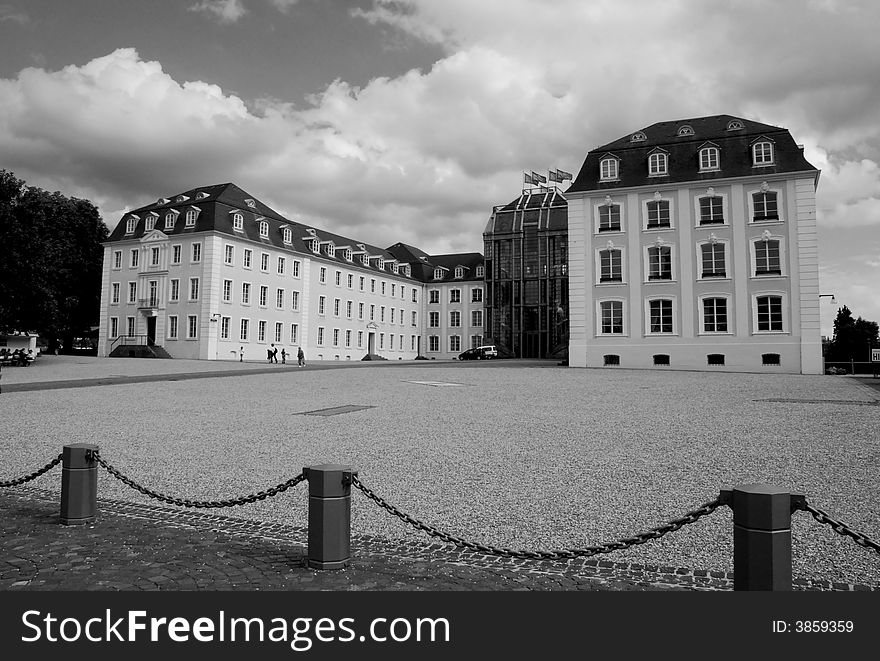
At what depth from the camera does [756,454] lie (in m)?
9.38

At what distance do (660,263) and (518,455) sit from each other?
28.9 m

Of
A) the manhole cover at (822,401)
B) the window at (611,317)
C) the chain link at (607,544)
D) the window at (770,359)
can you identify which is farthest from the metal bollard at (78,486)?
the window at (770,359)

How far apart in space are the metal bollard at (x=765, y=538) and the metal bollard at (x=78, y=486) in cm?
540

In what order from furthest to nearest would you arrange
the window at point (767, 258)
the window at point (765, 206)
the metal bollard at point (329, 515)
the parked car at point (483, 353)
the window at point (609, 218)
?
the parked car at point (483, 353)
the window at point (609, 218)
the window at point (765, 206)
the window at point (767, 258)
the metal bollard at point (329, 515)

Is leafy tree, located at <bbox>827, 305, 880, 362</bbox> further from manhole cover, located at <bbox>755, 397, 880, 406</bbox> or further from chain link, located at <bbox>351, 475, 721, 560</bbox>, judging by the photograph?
chain link, located at <bbox>351, 475, 721, 560</bbox>

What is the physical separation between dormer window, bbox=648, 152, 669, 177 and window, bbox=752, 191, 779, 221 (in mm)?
4628

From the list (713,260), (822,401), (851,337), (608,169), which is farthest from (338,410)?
(851,337)

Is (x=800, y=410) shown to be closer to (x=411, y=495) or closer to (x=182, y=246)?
(x=411, y=495)

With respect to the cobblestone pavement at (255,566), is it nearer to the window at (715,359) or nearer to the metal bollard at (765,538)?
the metal bollard at (765,538)

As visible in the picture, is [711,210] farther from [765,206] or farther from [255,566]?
[255,566]

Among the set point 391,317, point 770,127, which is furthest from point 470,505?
point 391,317

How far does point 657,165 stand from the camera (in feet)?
120

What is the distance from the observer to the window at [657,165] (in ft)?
120
